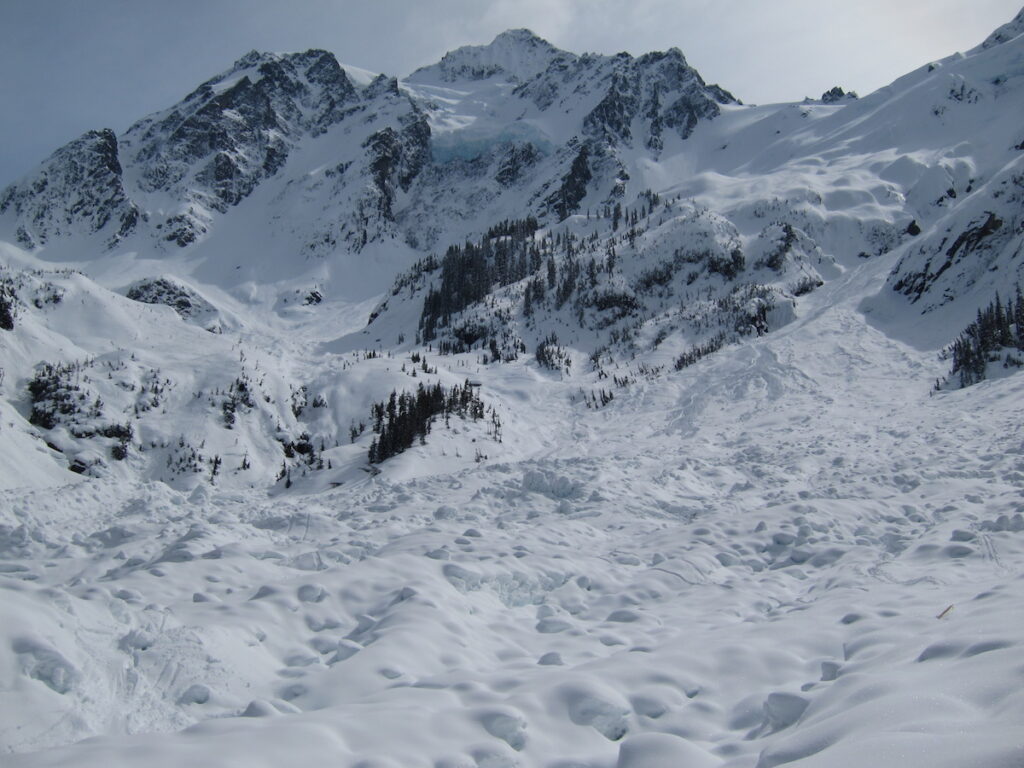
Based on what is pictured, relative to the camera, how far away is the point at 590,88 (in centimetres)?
12875

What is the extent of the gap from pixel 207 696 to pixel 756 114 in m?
136

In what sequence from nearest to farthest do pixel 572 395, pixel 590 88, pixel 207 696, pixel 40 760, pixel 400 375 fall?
pixel 40 760 → pixel 207 696 → pixel 400 375 → pixel 572 395 → pixel 590 88

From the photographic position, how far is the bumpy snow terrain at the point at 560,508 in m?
3.69

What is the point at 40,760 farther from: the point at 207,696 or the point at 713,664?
the point at 713,664

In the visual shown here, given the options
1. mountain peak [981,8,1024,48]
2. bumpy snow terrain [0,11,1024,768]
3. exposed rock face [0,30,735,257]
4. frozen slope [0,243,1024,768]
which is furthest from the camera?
mountain peak [981,8,1024,48]

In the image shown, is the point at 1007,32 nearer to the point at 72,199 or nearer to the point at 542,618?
the point at 542,618

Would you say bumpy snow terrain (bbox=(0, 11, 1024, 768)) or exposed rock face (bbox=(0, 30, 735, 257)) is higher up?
exposed rock face (bbox=(0, 30, 735, 257))

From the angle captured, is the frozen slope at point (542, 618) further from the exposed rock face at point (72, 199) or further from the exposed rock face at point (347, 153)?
the exposed rock face at point (72, 199)

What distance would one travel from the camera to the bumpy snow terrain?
12.1 feet

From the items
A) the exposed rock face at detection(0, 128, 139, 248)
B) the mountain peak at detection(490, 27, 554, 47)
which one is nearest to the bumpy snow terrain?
the exposed rock face at detection(0, 128, 139, 248)

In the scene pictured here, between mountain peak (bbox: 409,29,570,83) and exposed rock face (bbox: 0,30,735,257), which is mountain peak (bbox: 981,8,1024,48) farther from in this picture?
mountain peak (bbox: 409,29,570,83)

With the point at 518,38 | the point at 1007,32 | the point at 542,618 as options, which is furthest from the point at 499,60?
the point at 542,618

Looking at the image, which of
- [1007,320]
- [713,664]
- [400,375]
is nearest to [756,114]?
[1007,320]

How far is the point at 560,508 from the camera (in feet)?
37.1
